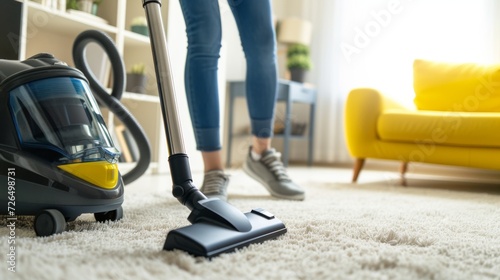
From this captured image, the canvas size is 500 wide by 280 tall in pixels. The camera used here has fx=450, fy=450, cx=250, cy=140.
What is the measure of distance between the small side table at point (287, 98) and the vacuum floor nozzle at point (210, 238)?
2.32m

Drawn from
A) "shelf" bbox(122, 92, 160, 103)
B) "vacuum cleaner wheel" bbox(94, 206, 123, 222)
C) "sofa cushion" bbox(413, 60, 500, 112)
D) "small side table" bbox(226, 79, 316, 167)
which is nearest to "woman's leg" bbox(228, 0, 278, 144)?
"vacuum cleaner wheel" bbox(94, 206, 123, 222)

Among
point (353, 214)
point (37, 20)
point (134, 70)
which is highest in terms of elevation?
point (37, 20)

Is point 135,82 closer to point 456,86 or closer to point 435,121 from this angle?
point 435,121

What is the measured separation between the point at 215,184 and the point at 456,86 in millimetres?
1659

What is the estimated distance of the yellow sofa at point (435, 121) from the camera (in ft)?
6.11

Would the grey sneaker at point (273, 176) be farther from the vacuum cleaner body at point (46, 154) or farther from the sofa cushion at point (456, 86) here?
the sofa cushion at point (456, 86)

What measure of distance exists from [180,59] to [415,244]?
1864mm

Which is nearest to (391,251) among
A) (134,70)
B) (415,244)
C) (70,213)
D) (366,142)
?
(415,244)

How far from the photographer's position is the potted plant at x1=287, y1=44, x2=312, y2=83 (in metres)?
3.30

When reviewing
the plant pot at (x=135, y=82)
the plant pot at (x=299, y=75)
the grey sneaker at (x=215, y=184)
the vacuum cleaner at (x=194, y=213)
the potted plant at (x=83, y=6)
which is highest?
the potted plant at (x=83, y=6)

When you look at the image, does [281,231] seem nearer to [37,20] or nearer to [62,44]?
[37,20]

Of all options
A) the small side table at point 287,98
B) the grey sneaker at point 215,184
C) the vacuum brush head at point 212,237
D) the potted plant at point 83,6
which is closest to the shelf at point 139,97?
the potted plant at point 83,6

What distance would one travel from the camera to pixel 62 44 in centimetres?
214

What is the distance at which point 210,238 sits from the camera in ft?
2.06
